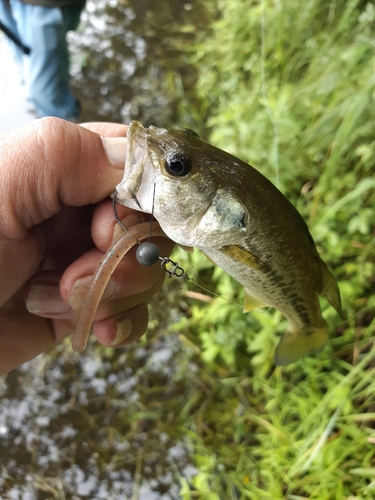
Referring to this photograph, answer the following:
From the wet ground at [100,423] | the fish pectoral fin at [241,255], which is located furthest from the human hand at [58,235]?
the wet ground at [100,423]

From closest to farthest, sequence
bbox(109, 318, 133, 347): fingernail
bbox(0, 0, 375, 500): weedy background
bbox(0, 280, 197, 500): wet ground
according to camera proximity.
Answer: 1. bbox(109, 318, 133, 347): fingernail
2. bbox(0, 0, 375, 500): weedy background
3. bbox(0, 280, 197, 500): wet ground

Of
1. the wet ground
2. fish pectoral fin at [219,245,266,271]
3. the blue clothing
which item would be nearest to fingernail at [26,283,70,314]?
fish pectoral fin at [219,245,266,271]

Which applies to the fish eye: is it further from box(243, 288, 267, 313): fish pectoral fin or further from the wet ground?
the wet ground

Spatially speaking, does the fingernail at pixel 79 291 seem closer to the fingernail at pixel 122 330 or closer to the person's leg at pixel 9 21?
the fingernail at pixel 122 330

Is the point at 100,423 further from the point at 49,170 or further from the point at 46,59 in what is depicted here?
the point at 46,59

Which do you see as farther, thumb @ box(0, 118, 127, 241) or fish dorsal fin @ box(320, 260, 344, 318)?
fish dorsal fin @ box(320, 260, 344, 318)

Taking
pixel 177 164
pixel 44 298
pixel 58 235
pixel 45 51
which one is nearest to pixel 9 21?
pixel 45 51

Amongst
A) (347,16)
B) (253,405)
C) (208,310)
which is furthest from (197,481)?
(347,16)
